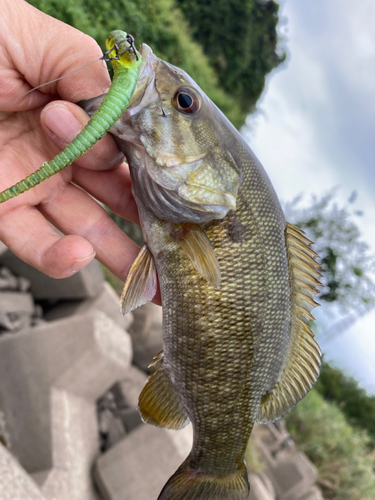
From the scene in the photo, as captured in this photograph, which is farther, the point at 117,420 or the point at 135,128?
the point at 117,420

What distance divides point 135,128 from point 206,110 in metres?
0.29

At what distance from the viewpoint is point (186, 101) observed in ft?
3.93

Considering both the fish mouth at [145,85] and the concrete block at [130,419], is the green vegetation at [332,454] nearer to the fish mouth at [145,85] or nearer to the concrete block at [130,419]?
the concrete block at [130,419]

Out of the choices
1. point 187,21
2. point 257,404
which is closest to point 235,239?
point 257,404

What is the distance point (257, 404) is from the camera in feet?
4.85

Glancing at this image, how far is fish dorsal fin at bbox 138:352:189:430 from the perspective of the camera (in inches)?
60.1

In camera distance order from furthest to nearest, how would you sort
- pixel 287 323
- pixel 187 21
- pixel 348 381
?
pixel 348 381 < pixel 187 21 < pixel 287 323

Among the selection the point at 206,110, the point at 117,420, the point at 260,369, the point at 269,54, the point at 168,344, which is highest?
the point at 269,54

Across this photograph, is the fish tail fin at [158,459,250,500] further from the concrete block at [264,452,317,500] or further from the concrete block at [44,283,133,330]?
the concrete block at [264,452,317,500]

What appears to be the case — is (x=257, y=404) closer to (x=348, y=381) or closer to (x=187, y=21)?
(x=187, y=21)

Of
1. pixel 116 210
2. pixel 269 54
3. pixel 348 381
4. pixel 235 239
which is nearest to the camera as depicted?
pixel 235 239

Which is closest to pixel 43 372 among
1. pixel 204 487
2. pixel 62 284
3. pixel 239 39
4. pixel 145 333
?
pixel 62 284

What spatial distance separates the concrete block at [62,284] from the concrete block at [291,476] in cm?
466

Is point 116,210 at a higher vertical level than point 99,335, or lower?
higher
